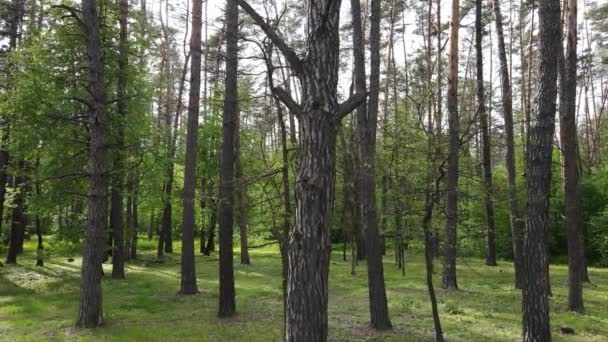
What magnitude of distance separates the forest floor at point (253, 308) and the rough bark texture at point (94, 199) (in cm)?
55

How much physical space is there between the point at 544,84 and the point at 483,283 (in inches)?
417

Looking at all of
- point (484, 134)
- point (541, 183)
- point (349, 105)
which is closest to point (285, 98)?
point (349, 105)

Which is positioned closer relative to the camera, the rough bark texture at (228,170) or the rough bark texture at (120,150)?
the rough bark texture at (228,170)

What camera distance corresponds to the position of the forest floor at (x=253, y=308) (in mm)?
9039

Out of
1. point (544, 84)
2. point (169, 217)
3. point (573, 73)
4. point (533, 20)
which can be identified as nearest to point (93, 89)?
point (544, 84)

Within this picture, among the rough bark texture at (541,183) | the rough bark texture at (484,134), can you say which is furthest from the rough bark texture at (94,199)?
the rough bark texture at (484,134)

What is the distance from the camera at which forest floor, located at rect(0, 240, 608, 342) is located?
29.7 feet

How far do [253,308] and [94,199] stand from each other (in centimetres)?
491

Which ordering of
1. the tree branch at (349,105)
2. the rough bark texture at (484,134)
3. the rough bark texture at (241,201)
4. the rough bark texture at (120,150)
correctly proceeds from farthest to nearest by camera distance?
the rough bark texture at (120,150) < the rough bark texture at (484,134) < the rough bark texture at (241,201) < the tree branch at (349,105)

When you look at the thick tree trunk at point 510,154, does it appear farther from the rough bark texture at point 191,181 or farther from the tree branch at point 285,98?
the tree branch at point 285,98

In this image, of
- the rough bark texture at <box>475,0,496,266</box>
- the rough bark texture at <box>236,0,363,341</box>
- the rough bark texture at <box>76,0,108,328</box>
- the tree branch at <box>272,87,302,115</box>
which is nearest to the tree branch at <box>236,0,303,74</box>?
the rough bark texture at <box>236,0,363,341</box>

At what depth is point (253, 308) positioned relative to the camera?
11766 millimetres

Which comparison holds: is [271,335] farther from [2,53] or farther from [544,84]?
[2,53]

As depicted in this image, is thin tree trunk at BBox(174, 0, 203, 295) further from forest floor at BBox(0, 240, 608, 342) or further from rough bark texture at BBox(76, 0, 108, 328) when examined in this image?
rough bark texture at BBox(76, 0, 108, 328)
